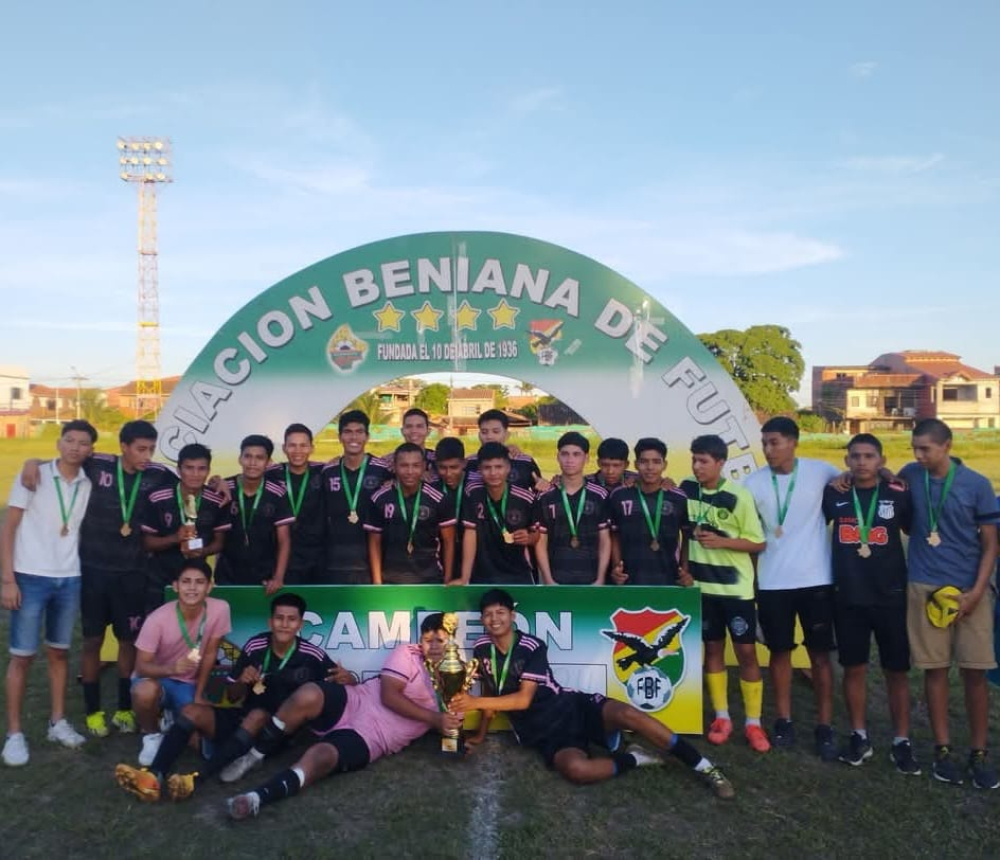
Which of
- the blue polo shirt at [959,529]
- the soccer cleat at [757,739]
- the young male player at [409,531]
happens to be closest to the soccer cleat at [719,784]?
the soccer cleat at [757,739]

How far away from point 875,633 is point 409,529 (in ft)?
8.63

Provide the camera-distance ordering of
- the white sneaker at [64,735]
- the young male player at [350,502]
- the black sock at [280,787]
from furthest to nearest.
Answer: the young male player at [350,502], the white sneaker at [64,735], the black sock at [280,787]

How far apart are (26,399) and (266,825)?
241 feet

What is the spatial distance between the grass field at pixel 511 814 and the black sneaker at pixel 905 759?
0.20 feet

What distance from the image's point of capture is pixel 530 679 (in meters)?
4.24

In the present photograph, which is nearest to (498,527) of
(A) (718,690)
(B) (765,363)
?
(A) (718,690)

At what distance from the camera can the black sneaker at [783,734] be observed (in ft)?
15.0

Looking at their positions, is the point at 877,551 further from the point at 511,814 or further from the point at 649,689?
the point at 511,814

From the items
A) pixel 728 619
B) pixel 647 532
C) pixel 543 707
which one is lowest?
pixel 543 707

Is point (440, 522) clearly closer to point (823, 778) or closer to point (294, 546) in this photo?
point (294, 546)

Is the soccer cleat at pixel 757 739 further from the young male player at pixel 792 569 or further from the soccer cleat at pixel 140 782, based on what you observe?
the soccer cleat at pixel 140 782

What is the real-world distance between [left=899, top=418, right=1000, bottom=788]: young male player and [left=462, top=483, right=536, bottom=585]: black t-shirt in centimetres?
213

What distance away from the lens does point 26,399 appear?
6650 cm

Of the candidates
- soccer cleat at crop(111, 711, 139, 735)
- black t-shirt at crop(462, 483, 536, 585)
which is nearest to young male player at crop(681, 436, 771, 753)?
black t-shirt at crop(462, 483, 536, 585)
